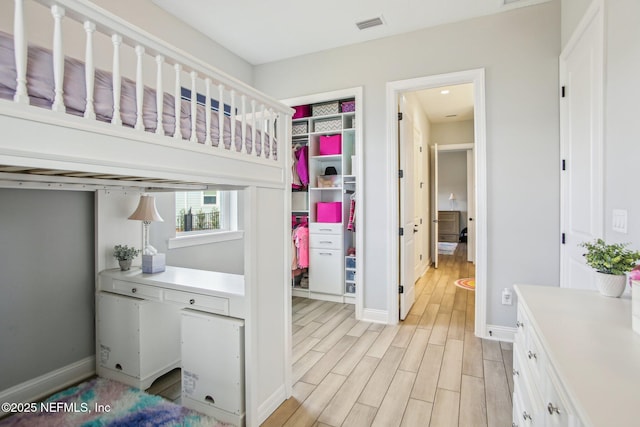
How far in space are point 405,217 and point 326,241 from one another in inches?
41.4

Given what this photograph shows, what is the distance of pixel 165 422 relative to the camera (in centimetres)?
171

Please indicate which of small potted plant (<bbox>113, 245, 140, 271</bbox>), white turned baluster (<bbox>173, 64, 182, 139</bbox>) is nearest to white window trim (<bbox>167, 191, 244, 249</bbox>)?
small potted plant (<bbox>113, 245, 140, 271</bbox>)

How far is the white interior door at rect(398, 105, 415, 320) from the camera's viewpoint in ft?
10.9

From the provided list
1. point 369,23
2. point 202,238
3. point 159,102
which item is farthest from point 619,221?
point 202,238

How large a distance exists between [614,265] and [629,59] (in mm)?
985

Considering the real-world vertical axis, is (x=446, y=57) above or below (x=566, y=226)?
above

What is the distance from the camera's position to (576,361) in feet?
2.60

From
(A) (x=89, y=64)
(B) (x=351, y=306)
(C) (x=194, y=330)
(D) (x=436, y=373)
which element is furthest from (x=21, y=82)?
(B) (x=351, y=306)

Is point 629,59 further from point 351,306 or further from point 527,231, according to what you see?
point 351,306

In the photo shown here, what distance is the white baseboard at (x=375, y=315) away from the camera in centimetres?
322

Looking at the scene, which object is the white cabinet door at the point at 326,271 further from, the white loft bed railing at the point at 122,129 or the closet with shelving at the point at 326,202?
the white loft bed railing at the point at 122,129

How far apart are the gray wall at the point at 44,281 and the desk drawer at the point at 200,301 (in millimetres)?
812

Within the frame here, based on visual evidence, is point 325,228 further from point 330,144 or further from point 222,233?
point 222,233

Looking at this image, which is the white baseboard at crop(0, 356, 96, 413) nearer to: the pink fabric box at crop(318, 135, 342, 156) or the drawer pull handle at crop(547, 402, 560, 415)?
the drawer pull handle at crop(547, 402, 560, 415)
